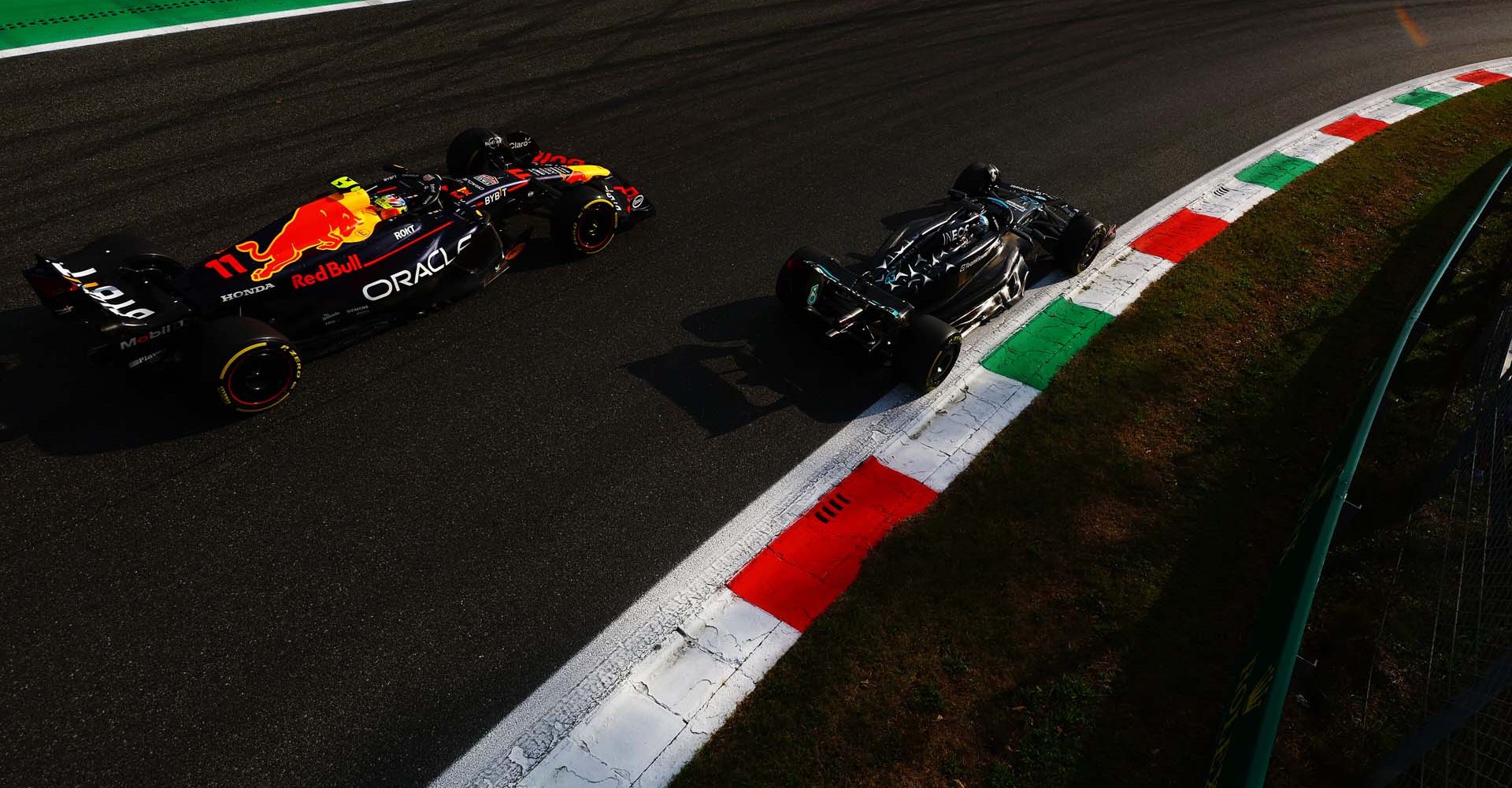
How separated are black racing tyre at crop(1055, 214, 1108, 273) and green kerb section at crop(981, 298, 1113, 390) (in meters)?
0.57

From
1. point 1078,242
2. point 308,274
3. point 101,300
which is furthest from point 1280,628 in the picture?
point 101,300

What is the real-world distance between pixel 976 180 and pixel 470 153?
236 inches

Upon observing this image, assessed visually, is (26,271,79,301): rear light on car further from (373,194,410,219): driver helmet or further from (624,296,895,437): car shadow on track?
(624,296,895,437): car shadow on track

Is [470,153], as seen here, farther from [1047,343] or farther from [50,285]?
[1047,343]

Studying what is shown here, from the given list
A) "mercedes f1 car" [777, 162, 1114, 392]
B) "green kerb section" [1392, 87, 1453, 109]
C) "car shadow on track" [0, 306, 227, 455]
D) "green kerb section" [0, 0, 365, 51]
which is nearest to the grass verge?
"mercedes f1 car" [777, 162, 1114, 392]

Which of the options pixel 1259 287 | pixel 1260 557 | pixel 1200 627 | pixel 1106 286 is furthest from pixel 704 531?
pixel 1259 287

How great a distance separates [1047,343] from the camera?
27.6 ft

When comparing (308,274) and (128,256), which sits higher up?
(128,256)

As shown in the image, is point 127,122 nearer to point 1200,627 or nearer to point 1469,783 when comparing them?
point 1200,627

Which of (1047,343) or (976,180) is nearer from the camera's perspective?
(1047,343)

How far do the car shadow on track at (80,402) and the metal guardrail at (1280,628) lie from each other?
23.8 ft

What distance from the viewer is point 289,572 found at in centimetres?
547

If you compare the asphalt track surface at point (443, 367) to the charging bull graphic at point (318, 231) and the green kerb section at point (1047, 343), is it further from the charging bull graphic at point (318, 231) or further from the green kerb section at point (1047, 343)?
the green kerb section at point (1047, 343)

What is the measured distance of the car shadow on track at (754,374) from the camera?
7.26 metres
